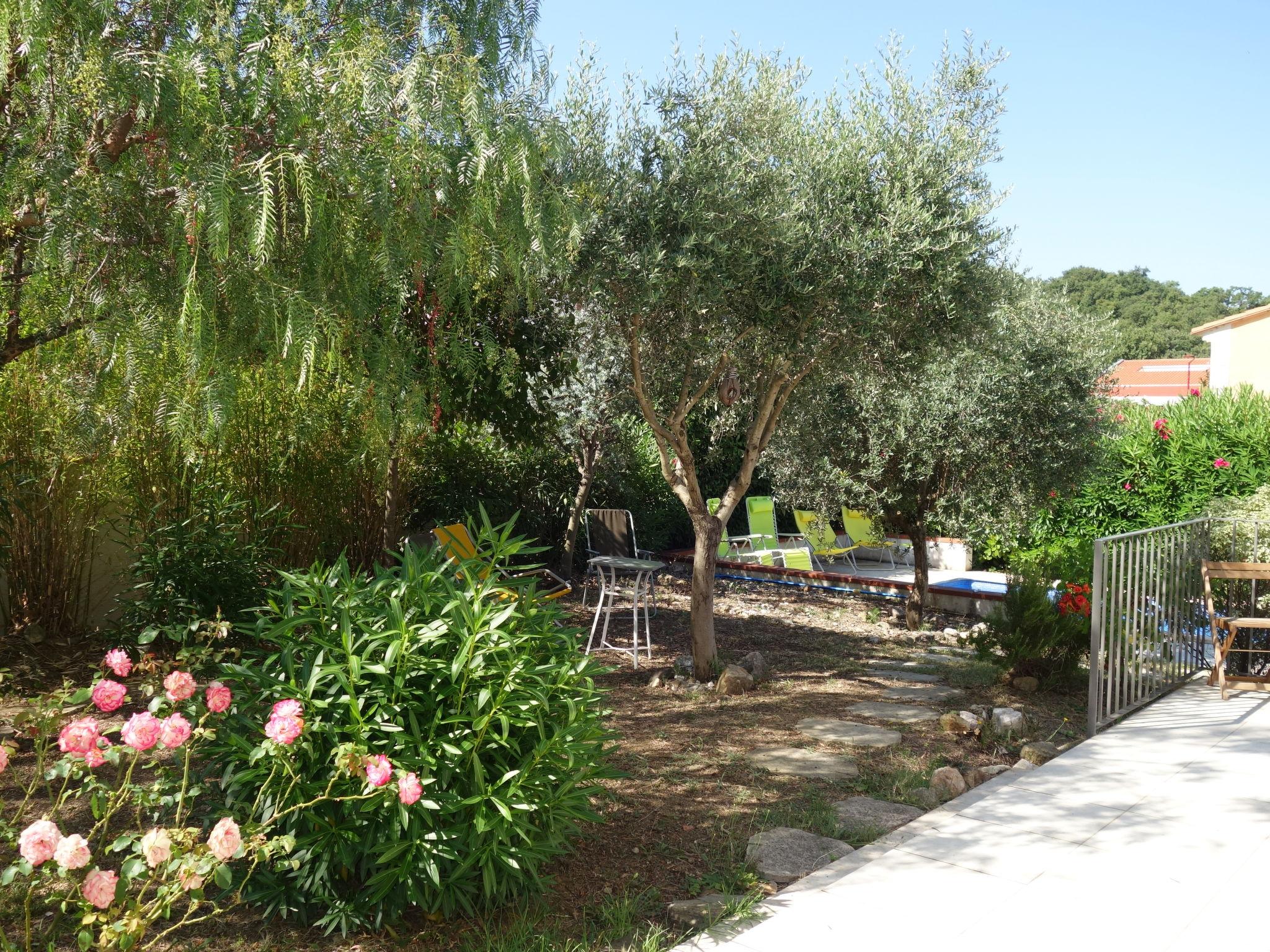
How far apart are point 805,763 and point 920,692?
6.47 feet

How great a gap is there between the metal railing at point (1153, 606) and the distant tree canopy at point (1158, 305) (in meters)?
38.1

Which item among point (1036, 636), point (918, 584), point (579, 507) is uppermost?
point (579, 507)

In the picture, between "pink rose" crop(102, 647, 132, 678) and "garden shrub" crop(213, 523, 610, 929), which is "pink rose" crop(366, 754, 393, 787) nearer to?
"garden shrub" crop(213, 523, 610, 929)

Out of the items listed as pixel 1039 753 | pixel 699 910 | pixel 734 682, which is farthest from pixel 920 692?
pixel 699 910

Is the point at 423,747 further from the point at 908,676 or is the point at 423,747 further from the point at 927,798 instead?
the point at 908,676

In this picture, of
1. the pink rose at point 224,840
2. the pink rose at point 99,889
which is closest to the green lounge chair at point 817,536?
the pink rose at point 224,840

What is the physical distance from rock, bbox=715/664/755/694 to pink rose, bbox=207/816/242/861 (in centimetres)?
431

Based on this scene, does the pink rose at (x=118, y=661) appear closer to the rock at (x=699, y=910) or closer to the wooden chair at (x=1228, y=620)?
the rock at (x=699, y=910)

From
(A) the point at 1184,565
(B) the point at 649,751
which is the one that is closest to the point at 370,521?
(B) the point at 649,751

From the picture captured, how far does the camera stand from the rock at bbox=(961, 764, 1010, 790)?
445 centimetres

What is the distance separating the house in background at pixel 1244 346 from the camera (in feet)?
86.3

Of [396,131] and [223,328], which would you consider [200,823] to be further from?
[396,131]

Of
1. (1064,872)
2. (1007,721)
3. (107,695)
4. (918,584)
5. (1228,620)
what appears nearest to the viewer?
(107,695)

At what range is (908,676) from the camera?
22.6ft
